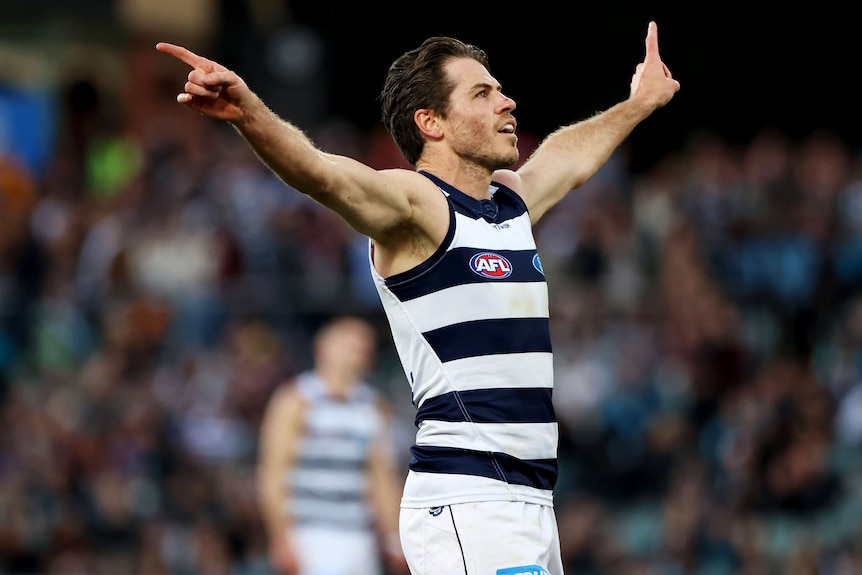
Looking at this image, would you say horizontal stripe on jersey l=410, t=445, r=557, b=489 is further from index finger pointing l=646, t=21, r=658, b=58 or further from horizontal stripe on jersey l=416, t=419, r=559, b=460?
index finger pointing l=646, t=21, r=658, b=58

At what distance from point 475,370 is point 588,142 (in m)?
1.69

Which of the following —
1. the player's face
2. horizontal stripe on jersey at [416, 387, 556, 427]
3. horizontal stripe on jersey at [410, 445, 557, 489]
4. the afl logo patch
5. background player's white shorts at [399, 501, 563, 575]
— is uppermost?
the player's face

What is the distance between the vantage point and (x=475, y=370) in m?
5.72

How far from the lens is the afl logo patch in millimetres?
5754

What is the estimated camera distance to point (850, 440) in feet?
41.1

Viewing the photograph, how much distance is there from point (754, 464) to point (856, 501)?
34.1 inches

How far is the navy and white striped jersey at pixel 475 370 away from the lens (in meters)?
5.71

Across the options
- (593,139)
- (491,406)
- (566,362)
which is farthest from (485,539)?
(566,362)

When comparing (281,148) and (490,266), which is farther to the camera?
(490,266)

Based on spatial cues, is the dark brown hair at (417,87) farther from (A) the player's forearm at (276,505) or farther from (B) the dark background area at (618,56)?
(B) the dark background area at (618,56)

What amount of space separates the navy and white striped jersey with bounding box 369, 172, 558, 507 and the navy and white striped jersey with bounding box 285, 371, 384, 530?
4.49 m

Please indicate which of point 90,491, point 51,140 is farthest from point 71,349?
point 51,140

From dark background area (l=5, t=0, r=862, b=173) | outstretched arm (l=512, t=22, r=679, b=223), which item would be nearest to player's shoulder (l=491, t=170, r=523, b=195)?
outstretched arm (l=512, t=22, r=679, b=223)

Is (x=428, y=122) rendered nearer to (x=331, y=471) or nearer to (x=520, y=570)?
(x=520, y=570)
